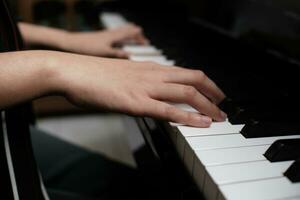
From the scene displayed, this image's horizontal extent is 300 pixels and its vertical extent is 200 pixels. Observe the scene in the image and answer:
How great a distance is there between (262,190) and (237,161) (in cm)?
6

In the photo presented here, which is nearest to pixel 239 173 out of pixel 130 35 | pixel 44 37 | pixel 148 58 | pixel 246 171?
pixel 246 171

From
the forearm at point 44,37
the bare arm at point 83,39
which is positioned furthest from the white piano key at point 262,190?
the forearm at point 44,37

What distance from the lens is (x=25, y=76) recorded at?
0.48 m

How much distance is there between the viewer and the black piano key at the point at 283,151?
452 millimetres

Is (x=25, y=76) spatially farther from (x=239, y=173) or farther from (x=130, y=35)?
(x=130, y=35)

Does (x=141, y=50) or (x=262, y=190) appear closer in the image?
(x=262, y=190)

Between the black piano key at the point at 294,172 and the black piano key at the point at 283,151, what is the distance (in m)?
0.03

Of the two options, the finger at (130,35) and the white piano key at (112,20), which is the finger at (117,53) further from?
the white piano key at (112,20)

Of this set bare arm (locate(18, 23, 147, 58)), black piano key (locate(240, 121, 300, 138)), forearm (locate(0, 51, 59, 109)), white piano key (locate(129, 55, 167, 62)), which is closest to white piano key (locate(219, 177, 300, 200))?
black piano key (locate(240, 121, 300, 138))

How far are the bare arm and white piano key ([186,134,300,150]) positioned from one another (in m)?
0.56

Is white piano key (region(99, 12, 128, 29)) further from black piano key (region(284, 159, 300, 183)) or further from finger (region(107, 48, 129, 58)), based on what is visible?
black piano key (region(284, 159, 300, 183))

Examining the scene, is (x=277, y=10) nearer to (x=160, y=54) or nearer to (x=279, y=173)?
(x=160, y=54)

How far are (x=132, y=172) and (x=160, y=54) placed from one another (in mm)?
321

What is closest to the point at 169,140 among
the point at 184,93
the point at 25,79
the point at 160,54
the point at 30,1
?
the point at 184,93
